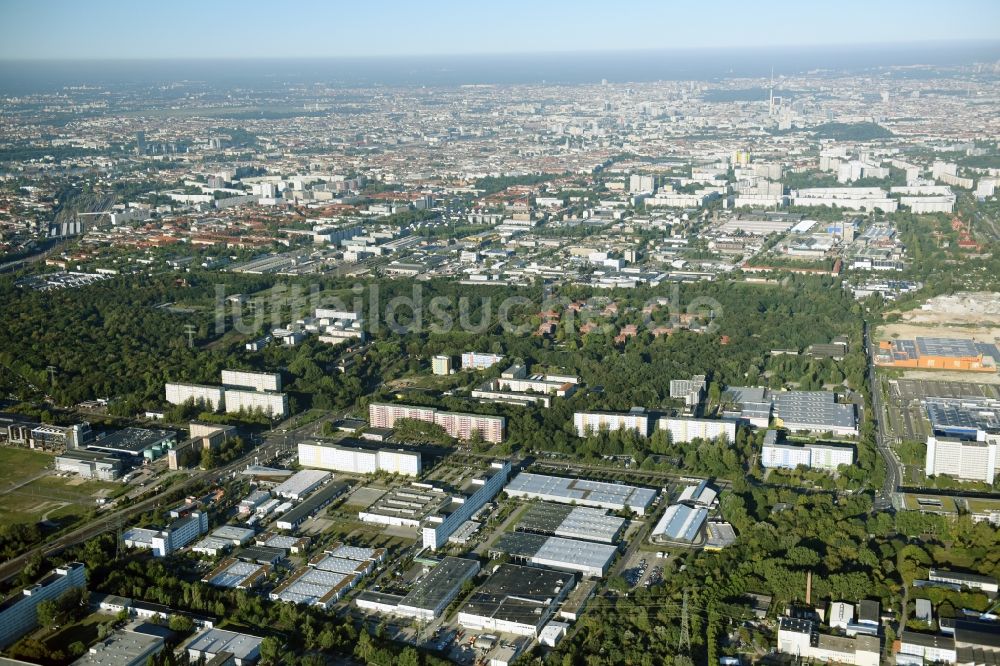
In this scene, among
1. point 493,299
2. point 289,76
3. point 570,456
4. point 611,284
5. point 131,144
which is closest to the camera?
point 570,456

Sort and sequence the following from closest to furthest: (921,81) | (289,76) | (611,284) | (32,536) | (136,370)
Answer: (32,536) < (136,370) < (611,284) < (921,81) < (289,76)

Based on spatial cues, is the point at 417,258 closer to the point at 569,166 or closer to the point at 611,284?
the point at 611,284

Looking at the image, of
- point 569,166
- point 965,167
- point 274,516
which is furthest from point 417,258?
point 965,167

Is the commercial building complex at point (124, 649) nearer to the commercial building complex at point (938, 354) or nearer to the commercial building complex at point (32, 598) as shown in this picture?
the commercial building complex at point (32, 598)

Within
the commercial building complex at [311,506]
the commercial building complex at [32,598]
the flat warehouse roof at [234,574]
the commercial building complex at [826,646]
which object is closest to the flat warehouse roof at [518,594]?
the commercial building complex at [826,646]

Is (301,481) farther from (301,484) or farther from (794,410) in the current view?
(794,410)

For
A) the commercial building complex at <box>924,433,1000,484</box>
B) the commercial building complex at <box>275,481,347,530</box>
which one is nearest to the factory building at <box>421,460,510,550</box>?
the commercial building complex at <box>275,481,347,530</box>

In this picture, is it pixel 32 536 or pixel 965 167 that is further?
pixel 965 167
